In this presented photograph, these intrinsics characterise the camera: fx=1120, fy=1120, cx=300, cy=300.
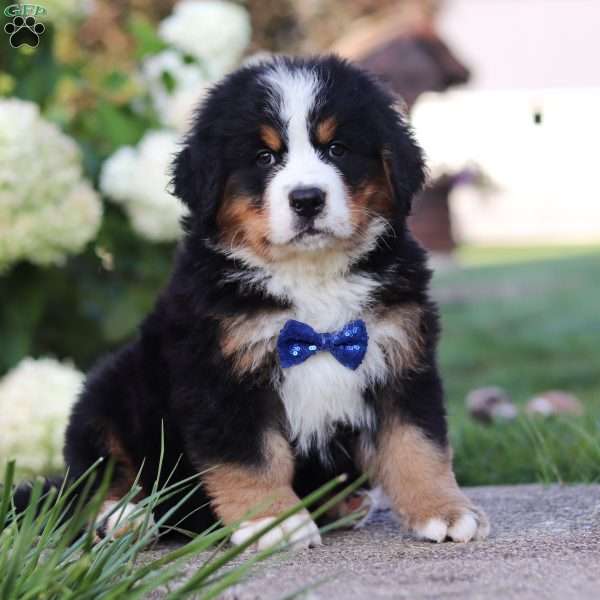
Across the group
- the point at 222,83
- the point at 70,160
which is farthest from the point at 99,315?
the point at 222,83

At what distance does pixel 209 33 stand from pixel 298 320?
2.84 m

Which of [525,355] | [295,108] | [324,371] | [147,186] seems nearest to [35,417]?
[147,186]

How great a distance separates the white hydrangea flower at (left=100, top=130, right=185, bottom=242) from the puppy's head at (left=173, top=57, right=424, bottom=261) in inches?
60.8

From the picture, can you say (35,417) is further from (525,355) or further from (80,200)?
(525,355)

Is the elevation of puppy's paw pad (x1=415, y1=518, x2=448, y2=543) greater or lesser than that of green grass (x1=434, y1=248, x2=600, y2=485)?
greater

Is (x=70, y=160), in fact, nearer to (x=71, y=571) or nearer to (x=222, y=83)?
(x=222, y=83)

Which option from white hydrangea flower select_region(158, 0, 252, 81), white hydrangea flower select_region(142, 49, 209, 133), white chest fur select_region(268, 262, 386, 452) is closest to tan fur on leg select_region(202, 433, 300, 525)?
white chest fur select_region(268, 262, 386, 452)

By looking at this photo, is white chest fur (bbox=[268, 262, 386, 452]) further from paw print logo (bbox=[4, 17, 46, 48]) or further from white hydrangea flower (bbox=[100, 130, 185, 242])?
paw print logo (bbox=[4, 17, 46, 48])

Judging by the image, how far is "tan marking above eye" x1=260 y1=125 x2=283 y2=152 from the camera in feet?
11.1

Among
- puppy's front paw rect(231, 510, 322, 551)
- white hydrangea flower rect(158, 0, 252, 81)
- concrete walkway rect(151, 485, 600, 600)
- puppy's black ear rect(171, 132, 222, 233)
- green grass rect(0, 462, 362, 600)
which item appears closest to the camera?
green grass rect(0, 462, 362, 600)

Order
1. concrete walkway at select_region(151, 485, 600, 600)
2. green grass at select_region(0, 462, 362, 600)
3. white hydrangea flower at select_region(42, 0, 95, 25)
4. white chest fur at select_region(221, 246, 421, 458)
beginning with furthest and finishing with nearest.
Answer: white hydrangea flower at select_region(42, 0, 95, 25) < white chest fur at select_region(221, 246, 421, 458) < concrete walkway at select_region(151, 485, 600, 600) < green grass at select_region(0, 462, 362, 600)

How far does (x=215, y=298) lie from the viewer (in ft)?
11.1

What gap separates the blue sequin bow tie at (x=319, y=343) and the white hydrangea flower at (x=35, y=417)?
1.56m

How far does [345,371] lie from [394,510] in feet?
1.53
